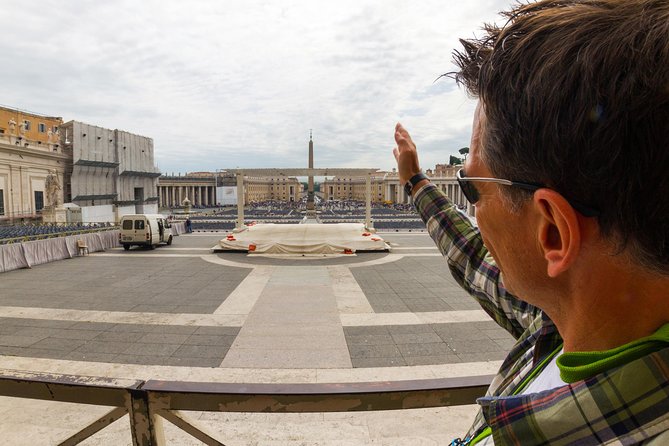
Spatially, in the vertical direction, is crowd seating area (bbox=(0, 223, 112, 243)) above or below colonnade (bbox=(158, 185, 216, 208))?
below

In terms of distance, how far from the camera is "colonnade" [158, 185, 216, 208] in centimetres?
11319

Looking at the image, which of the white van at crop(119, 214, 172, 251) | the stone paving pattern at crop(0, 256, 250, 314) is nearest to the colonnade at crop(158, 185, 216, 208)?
the white van at crop(119, 214, 172, 251)

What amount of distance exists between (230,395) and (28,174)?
162 ft

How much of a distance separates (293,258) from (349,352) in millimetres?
10928

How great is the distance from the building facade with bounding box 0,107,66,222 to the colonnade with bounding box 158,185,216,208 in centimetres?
6487

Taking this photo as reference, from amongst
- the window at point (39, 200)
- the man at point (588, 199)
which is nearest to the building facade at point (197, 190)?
the window at point (39, 200)

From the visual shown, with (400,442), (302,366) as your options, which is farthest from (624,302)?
(302,366)

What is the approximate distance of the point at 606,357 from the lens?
2.43ft

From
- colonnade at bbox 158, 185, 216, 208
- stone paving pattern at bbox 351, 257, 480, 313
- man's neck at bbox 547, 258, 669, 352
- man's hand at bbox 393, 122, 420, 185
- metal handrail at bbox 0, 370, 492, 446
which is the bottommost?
stone paving pattern at bbox 351, 257, 480, 313

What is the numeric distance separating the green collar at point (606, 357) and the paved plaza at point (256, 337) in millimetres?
4233

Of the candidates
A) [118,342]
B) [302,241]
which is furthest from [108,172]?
[118,342]

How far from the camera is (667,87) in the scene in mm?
626

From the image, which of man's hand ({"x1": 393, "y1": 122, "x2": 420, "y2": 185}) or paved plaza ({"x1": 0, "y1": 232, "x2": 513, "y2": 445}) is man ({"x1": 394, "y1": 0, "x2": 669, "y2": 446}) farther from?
paved plaza ({"x1": 0, "y1": 232, "x2": 513, "y2": 445})

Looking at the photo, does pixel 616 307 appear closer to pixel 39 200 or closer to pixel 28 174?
pixel 28 174
